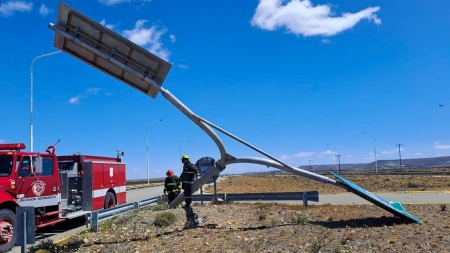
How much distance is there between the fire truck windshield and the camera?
466 inches

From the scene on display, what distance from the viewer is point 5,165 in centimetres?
1199

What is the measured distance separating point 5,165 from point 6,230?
Result: 199cm

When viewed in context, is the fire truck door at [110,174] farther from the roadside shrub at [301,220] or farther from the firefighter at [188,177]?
the roadside shrub at [301,220]

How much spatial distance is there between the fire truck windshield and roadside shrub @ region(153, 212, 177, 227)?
4.27 m

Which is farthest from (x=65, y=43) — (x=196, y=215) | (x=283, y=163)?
(x=283, y=163)

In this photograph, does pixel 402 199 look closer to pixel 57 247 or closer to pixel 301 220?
pixel 301 220

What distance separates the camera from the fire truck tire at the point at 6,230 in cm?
1073

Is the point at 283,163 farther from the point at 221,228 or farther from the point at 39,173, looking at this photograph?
the point at 39,173

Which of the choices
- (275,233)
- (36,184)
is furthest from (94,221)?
(275,233)

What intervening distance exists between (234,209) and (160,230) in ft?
12.6

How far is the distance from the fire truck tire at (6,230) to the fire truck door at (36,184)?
2.68ft

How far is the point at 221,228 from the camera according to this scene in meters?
11.6

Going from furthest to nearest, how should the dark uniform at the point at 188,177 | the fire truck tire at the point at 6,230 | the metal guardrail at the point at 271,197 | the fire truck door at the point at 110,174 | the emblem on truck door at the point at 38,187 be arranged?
the fire truck door at the point at 110,174
the metal guardrail at the point at 271,197
the dark uniform at the point at 188,177
the emblem on truck door at the point at 38,187
the fire truck tire at the point at 6,230

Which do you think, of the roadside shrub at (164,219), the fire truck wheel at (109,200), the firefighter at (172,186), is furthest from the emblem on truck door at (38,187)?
the firefighter at (172,186)
